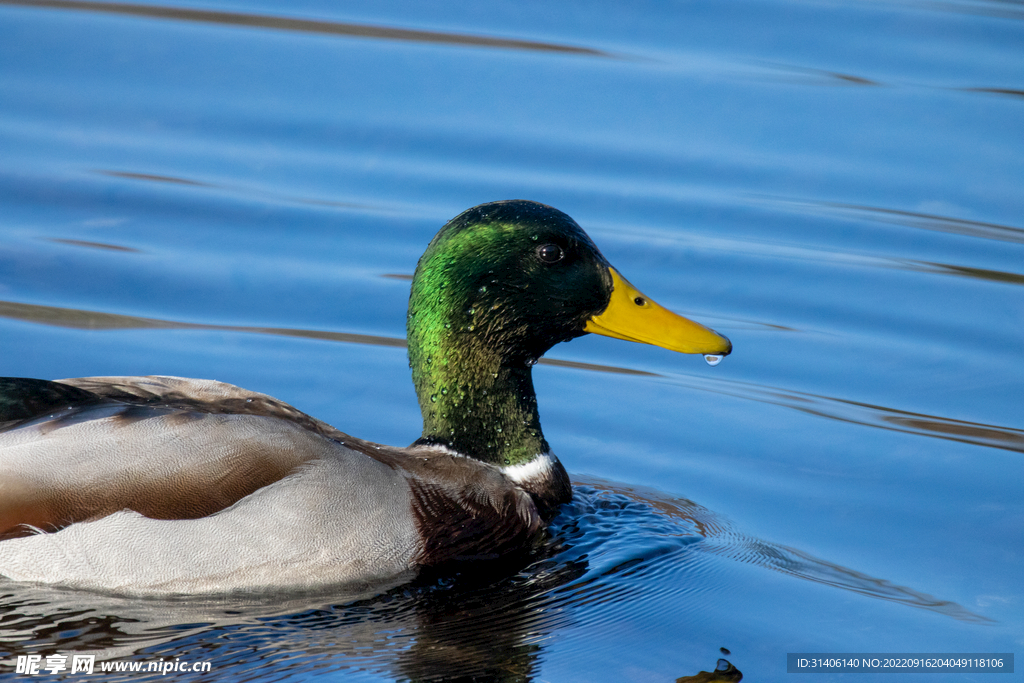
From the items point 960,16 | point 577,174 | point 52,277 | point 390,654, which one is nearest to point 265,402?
point 390,654

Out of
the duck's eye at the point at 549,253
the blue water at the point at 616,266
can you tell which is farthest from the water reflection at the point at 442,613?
the duck's eye at the point at 549,253

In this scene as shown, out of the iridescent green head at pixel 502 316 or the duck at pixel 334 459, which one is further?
the iridescent green head at pixel 502 316

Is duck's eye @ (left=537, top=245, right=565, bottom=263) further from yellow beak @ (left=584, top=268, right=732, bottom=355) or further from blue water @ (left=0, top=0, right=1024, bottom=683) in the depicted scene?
A: blue water @ (left=0, top=0, right=1024, bottom=683)

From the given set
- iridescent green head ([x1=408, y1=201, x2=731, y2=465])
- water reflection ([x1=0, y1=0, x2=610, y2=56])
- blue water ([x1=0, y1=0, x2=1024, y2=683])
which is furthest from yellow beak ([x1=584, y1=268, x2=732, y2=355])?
water reflection ([x1=0, y1=0, x2=610, y2=56])

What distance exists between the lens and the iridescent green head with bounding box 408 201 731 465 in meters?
6.07

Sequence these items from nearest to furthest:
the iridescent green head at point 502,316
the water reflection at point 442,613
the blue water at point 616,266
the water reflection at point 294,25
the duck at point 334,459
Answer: the water reflection at point 442,613
the duck at point 334,459
the blue water at point 616,266
the iridescent green head at point 502,316
the water reflection at point 294,25

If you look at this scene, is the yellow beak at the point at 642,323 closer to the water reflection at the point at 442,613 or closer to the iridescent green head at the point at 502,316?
the iridescent green head at the point at 502,316

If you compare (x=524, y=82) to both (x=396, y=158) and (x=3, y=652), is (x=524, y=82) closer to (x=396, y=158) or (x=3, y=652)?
(x=396, y=158)

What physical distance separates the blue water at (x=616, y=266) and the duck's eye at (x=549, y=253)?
109 centimetres

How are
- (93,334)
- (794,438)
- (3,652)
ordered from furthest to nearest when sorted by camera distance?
1. (93,334)
2. (794,438)
3. (3,652)

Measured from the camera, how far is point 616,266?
29.0 feet

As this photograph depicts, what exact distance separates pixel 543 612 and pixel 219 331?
329 cm

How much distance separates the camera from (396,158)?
1021 centimetres

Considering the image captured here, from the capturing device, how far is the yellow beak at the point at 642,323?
20.2ft
